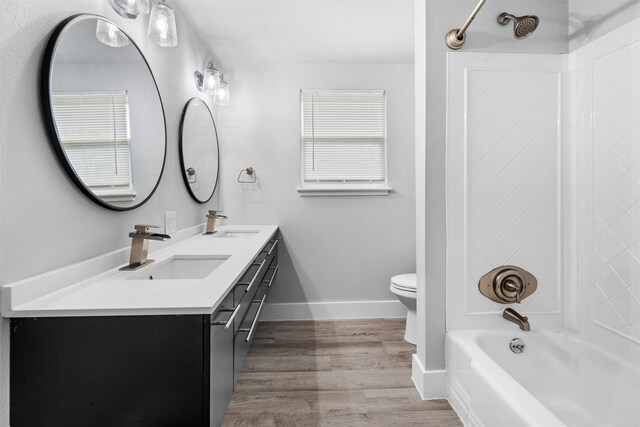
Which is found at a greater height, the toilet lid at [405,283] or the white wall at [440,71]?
the white wall at [440,71]

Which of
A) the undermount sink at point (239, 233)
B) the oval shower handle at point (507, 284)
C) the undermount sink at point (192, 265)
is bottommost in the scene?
the oval shower handle at point (507, 284)

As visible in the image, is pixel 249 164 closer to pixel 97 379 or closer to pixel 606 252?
pixel 97 379

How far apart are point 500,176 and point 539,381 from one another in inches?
39.9

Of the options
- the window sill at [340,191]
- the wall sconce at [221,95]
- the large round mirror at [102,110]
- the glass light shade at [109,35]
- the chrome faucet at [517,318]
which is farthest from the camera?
the window sill at [340,191]

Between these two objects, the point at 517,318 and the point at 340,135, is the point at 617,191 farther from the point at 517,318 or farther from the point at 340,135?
the point at 340,135

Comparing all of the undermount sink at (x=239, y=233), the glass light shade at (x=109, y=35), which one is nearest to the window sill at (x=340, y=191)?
the undermount sink at (x=239, y=233)

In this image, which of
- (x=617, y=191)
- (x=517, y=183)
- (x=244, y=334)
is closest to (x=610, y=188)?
(x=617, y=191)

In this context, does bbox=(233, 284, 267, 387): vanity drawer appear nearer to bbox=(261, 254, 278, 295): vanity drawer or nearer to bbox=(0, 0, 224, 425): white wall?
bbox=(261, 254, 278, 295): vanity drawer

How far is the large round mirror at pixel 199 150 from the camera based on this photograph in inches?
89.9

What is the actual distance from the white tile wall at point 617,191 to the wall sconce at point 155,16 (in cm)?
202

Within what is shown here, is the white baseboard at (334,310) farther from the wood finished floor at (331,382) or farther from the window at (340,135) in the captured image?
the window at (340,135)

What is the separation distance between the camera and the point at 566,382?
158 centimetres

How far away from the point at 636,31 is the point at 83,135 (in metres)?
2.21

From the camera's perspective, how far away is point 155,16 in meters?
1.58
